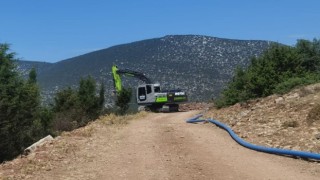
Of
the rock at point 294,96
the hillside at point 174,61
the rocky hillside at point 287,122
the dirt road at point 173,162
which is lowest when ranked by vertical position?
the dirt road at point 173,162

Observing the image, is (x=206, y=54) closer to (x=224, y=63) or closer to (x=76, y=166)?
(x=224, y=63)

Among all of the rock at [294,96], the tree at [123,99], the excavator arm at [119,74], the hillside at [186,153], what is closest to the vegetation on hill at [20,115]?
the tree at [123,99]

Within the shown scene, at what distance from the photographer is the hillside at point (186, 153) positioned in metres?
10.2

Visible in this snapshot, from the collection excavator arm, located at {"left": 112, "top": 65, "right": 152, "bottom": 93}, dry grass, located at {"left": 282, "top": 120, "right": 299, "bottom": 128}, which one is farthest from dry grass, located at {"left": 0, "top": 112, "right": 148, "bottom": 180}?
excavator arm, located at {"left": 112, "top": 65, "right": 152, "bottom": 93}

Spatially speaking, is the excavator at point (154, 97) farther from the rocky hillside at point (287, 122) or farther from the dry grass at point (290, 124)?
the dry grass at point (290, 124)

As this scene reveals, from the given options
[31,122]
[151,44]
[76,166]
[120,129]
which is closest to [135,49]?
[151,44]

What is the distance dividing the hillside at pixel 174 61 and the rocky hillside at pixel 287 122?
81.2m

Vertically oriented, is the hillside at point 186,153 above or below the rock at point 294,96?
below

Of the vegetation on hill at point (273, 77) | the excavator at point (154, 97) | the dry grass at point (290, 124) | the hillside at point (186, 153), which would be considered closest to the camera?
the hillside at point (186, 153)

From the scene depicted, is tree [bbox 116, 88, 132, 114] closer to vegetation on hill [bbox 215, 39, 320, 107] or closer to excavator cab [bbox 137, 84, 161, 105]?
excavator cab [bbox 137, 84, 161, 105]

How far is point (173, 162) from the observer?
1152cm

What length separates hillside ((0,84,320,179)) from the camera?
10.2 m

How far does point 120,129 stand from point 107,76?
9753 centimetres

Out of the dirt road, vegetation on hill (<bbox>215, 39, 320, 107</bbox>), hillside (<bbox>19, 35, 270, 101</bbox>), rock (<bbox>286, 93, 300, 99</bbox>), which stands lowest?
the dirt road
